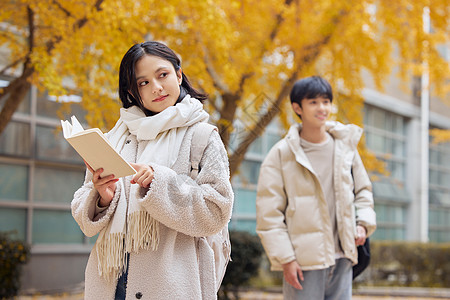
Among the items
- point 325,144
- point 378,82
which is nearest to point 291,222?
point 325,144

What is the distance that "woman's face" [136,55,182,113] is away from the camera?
2473mm

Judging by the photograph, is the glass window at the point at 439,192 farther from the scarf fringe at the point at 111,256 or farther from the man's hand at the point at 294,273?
the scarf fringe at the point at 111,256

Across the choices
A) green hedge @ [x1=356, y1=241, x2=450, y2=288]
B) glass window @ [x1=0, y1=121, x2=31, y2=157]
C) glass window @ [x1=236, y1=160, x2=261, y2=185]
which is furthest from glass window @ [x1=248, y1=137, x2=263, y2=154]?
glass window @ [x1=0, y1=121, x2=31, y2=157]

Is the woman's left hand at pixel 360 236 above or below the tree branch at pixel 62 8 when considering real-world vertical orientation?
below

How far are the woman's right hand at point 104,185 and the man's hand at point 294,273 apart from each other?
1.73 metres

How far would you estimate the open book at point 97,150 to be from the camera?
2.03m

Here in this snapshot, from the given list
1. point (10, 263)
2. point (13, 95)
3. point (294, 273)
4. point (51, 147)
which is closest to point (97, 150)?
point (294, 273)

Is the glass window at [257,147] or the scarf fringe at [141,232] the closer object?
the scarf fringe at [141,232]

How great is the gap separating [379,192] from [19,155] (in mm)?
13231

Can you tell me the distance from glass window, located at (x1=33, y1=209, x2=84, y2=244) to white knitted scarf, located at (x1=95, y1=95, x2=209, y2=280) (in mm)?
7620

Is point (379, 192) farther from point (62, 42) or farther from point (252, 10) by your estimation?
point (62, 42)

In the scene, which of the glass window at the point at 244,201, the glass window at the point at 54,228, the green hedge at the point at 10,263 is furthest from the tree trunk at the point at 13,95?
the glass window at the point at 244,201

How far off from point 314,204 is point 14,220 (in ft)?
21.8

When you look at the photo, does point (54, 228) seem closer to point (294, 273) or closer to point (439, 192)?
point (294, 273)
